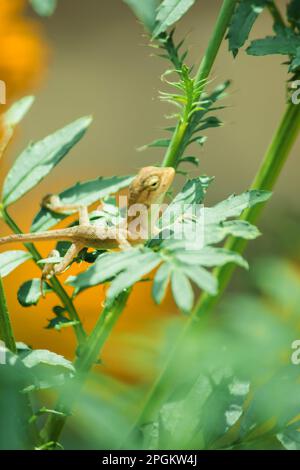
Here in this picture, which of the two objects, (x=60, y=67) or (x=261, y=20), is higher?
(x=261, y=20)

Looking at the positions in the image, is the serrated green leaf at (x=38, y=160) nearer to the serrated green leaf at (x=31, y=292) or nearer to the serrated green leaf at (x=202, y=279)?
the serrated green leaf at (x=31, y=292)

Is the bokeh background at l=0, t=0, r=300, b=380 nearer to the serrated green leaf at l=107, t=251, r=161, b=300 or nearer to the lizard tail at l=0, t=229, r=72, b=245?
the lizard tail at l=0, t=229, r=72, b=245

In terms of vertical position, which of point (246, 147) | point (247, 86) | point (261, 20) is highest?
point (261, 20)

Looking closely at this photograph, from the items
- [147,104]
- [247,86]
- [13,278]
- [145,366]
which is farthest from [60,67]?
[145,366]

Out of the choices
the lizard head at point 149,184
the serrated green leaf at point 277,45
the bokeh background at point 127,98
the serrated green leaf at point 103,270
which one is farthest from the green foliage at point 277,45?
the bokeh background at point 127,98

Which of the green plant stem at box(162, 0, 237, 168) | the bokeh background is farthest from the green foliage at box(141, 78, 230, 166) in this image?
the bokeh background

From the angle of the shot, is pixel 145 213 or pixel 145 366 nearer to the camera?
pixel 145 213

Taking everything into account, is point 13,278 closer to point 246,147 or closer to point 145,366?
point 145,366
